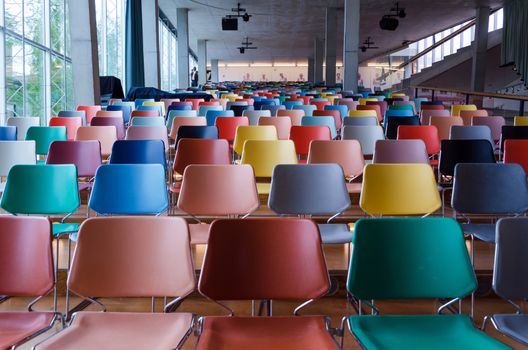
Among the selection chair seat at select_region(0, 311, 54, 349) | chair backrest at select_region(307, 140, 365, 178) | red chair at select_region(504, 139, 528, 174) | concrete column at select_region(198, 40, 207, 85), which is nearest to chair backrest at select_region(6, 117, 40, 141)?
chair backrest at select_region(307, 140, 365, 178)

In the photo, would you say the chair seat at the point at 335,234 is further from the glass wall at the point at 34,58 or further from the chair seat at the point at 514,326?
the glass wall at the point at 34,58

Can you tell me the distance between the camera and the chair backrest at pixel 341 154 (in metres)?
5.29

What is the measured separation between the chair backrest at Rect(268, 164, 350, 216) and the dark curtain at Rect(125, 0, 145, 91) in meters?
13.1

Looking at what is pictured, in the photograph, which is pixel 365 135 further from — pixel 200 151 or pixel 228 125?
pixel 200 151

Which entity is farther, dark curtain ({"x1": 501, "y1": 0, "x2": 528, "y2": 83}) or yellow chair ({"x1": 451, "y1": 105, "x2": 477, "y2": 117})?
dark curtain ({"x1": 501, "y1": 0, "x2": 528, "y2": 83})

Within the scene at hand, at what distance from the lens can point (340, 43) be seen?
3672cm

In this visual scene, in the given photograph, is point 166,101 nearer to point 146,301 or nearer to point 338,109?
point 338,109

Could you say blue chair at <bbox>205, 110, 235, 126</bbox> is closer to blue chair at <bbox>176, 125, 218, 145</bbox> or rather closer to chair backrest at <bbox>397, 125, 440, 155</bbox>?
blue chair at <bbox>176, 125, 218, 145</bbox>

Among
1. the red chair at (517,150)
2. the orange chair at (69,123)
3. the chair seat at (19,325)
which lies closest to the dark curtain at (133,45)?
the orange chair at (69,123)

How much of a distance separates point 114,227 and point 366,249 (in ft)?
3.67

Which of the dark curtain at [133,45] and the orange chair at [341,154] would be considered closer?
the orange chair at [341,154]

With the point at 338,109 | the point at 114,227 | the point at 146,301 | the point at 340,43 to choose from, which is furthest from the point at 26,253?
the point at 340,43

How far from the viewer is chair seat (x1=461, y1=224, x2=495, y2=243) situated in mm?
3910

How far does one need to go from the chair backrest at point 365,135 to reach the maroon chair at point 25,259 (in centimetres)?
430
